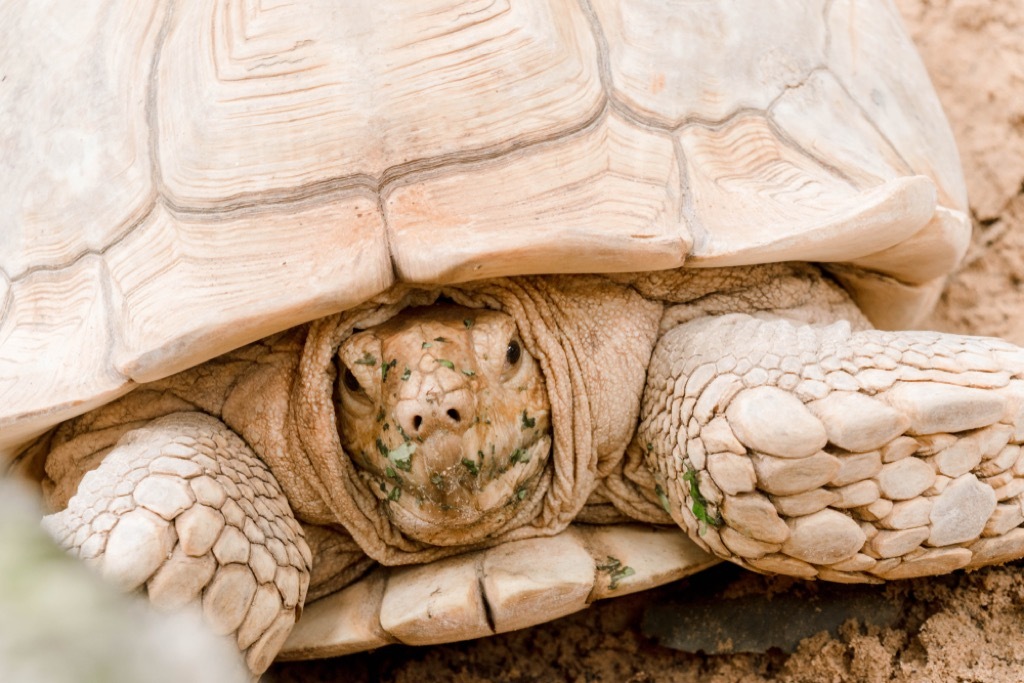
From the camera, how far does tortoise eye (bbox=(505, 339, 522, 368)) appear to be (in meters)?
2.10

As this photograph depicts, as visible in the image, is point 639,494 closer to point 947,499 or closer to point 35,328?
point 947,499

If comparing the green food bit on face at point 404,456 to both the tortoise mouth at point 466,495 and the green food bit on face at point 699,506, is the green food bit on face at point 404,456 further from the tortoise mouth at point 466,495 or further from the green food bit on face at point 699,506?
the green food bit on face at point 699,506

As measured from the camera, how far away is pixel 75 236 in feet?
6.80

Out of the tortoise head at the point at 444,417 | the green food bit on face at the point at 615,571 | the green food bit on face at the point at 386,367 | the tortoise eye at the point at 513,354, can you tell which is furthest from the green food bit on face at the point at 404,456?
the green food bit on face at the point at 615,571

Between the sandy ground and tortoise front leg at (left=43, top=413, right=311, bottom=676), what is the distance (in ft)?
2.04

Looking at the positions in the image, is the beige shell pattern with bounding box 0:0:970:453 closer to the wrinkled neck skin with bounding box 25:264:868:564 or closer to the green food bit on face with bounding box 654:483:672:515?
the wrinkled neck skin with bounding box 25:264:868:564

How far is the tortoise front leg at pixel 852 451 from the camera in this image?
1.92m

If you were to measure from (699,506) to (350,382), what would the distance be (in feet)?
2.60

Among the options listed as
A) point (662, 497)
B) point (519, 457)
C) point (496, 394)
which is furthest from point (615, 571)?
point (496, 394)

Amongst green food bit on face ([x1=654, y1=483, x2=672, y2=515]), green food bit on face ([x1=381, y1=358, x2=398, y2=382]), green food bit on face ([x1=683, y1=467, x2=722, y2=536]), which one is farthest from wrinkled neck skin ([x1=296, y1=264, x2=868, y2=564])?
green food bit on face ([x1=683, y1=467, x2=722, y2=536])

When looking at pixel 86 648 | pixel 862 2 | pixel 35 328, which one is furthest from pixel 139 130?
pixel 862 2

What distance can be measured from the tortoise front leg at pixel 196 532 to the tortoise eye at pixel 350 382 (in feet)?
0.93

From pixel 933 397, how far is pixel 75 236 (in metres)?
1.79

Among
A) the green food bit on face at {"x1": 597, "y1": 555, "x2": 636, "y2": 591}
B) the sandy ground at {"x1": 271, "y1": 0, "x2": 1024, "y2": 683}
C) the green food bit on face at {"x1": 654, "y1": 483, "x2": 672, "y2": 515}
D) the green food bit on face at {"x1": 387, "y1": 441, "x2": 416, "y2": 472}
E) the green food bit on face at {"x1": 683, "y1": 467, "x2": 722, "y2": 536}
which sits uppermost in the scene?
the green food bit on face at {"x1": 387, "y1": 441, "x2": 416, "y2": 472}
